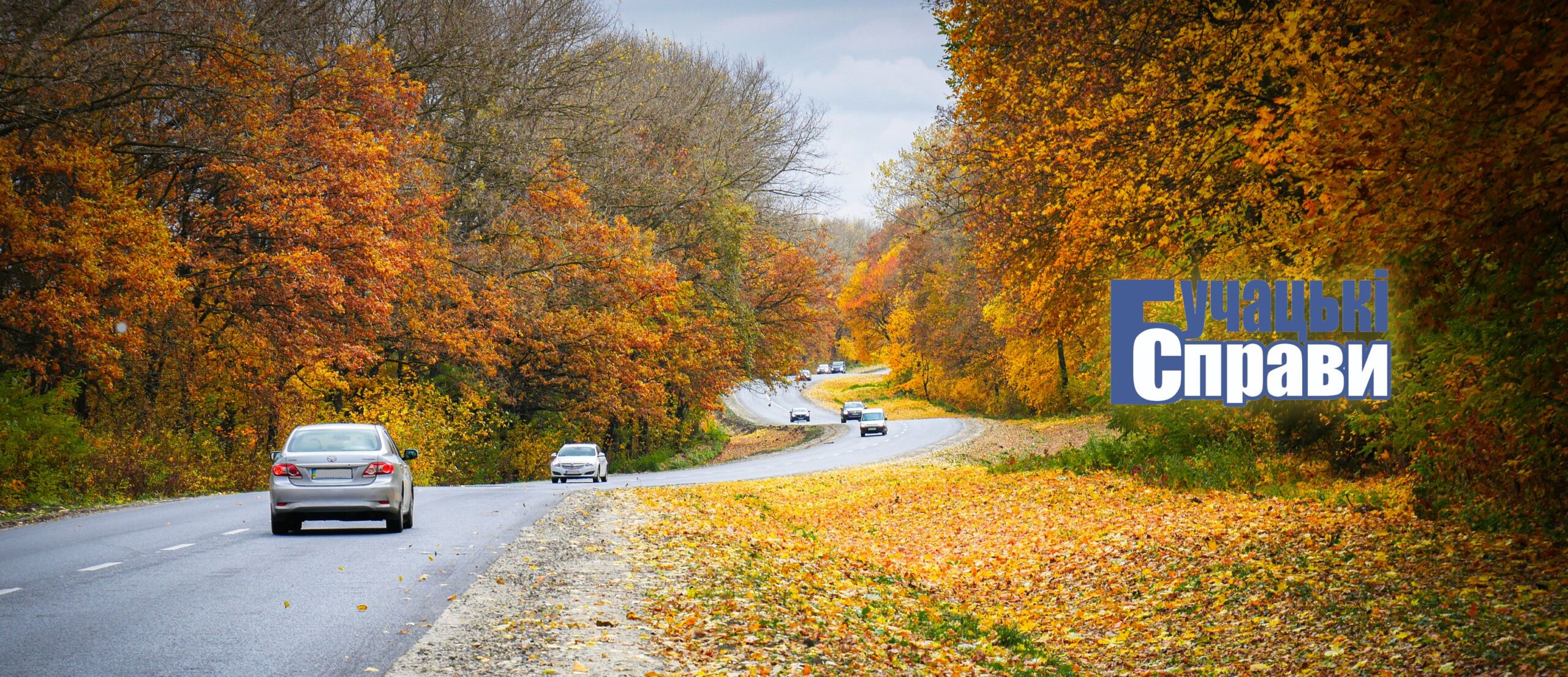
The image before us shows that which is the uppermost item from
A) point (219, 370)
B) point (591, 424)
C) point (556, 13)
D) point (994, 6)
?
point (556, 13)

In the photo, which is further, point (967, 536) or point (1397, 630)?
point (967, 536)

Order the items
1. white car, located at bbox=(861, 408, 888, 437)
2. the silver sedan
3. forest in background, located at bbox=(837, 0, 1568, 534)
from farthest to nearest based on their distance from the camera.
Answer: white car, located at bbox=(861, 408, 888, 437) → the silver sedan → forest in background, located at bbox=(837, 0, 1568, 534)

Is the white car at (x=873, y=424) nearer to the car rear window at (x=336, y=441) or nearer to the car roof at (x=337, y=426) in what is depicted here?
the car roof at (x=337, y=426)

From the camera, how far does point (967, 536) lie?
790 inches

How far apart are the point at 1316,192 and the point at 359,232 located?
23672 mm

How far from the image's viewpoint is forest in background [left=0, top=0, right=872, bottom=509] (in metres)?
23.9

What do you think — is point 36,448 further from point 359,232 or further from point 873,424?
point 873,424

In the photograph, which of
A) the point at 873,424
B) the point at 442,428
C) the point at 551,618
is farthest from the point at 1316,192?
the point at 873,424

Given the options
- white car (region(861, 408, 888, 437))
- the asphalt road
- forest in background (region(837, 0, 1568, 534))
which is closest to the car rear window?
the asphalt road

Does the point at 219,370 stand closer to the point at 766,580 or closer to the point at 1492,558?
the point at 766,580

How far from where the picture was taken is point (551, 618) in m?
9.80

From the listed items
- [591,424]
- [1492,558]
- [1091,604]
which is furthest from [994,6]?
[591,424]

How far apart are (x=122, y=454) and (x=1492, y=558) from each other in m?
26.5

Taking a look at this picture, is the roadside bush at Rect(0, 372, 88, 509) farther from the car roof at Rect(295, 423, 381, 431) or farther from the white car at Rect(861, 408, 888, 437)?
the white car at Rect(861, 408, 888, 437)
